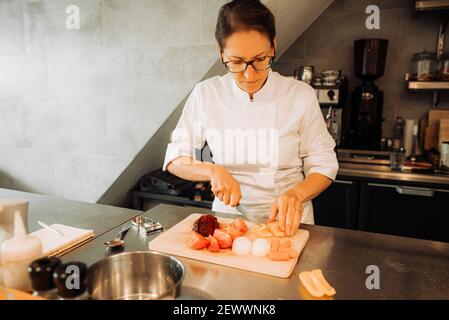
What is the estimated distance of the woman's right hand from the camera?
1352 mm

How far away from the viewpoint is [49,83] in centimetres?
282

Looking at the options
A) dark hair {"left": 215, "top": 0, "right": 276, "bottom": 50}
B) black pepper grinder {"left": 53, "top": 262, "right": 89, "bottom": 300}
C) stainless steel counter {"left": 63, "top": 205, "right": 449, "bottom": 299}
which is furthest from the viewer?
dark hair {"left": 215, "top": 0, "right": 276, "bottom": 50}

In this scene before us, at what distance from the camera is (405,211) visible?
262 cm

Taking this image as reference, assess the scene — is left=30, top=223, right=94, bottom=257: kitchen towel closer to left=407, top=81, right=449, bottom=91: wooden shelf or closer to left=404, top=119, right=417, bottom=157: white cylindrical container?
left=407, top=81, right=449, bottom=91: wooden shelf

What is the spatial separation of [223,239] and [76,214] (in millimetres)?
774

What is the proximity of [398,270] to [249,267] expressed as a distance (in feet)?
1.48

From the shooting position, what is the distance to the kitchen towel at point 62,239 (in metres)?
1.22

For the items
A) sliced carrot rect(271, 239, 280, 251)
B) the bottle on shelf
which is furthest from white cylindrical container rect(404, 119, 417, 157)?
sliced carrot rect(271, 239, 280, 251)

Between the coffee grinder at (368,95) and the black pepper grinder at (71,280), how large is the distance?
2590 millimetres

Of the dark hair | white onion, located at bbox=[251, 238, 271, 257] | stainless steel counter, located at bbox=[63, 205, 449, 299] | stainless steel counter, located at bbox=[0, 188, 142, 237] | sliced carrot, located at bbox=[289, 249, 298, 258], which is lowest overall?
stainless steel counter, located at bbox=[63, 205, 449, 299]

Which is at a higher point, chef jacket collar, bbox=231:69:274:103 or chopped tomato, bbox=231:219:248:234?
chef jacket collar, bbox=231:69:274:103

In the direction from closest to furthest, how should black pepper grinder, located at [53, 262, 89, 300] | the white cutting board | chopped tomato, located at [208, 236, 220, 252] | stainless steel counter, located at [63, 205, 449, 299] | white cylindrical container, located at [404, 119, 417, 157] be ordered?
black pepper grinder, located at [53, 262, 89, 300] < stainless steel counter, located at [63, 205, 449, 299] < the white cutting board < chopped tomato, located at [208, 236, 220, 252] < white cylindrical container, located at [404, 119, 417, 157]

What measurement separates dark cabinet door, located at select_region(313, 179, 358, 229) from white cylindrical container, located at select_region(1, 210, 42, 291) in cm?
229
